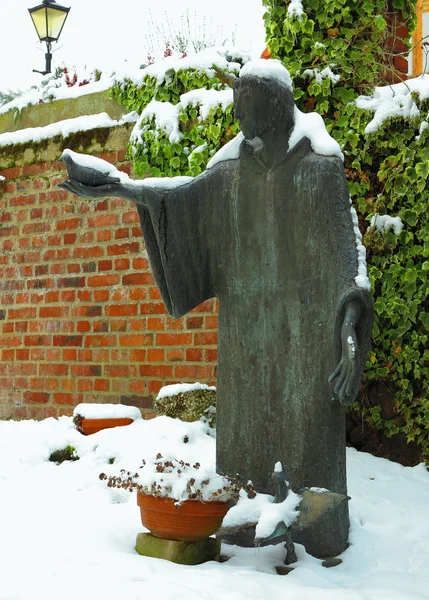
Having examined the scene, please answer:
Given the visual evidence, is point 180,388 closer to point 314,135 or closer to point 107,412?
point 107,412

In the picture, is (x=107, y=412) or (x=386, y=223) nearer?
(x=386, y=223)

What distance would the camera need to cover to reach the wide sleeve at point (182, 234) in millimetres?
3521

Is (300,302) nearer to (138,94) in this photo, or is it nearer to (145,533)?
(145,533)

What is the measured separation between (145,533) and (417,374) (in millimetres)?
2221

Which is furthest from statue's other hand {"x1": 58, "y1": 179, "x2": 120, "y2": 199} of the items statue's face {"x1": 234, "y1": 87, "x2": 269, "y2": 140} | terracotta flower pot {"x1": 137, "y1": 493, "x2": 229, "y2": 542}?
terracotta flower pot {"x1": 137, "y1": 493, "x2": 229, "y2": 542}

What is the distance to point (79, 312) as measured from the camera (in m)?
6.21

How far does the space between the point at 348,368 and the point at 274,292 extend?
0.52 metres

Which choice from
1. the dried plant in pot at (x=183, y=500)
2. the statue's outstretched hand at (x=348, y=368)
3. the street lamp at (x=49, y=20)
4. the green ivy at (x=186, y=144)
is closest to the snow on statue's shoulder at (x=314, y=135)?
the statue's outstretched hand at (x=348, y=368)

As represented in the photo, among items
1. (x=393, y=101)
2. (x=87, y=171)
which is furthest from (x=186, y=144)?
(x=87, y=171)

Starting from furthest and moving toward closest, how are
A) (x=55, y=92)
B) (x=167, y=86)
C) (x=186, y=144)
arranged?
1. (x=55, y=92)
2. (x=167, y=86)
3. (x=186, y=144)

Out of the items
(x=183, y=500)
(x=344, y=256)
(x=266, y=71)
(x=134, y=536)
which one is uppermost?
(x=266, y=71)

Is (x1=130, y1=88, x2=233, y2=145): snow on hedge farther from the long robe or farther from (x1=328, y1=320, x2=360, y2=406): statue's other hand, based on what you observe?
(x1=328, y1=320, x2=360, y2=406): statue's other hand

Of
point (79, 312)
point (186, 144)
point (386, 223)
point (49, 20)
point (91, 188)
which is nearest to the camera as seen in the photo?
point (91, 188)

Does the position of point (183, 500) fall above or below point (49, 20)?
below
